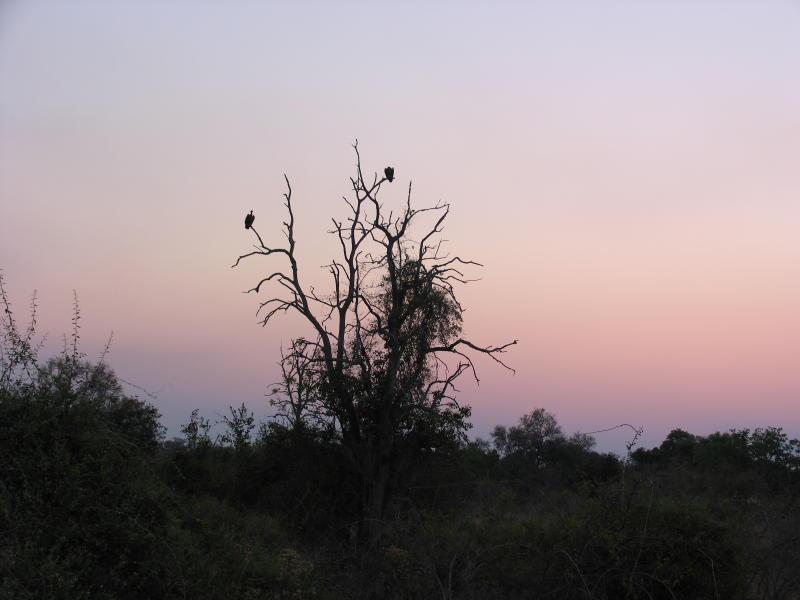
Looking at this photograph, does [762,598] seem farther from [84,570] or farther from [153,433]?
[153,433]

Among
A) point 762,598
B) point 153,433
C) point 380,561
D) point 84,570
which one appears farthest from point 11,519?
point 762,598

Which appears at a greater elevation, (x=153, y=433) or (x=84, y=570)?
(x=153, y=433)

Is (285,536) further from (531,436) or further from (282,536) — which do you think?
(531,436)

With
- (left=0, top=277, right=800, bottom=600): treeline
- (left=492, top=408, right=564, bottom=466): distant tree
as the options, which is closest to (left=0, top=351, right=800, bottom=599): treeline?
(left=0, top=277, right=800, bottom=600): treeline


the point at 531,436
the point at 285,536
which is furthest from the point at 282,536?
the point at 531,436

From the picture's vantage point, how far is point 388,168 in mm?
19641

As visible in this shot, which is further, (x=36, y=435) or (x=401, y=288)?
(x=401, y=288)

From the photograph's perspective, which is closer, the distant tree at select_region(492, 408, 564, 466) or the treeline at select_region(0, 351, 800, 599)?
the treeline at select_region(0, 351, 800, 599)

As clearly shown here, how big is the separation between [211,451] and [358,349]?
4.38 metres

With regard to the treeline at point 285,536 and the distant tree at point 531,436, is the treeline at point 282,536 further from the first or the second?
the distant tree at point 531,436

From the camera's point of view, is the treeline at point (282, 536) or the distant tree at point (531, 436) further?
the distant tree at point (531, 436)

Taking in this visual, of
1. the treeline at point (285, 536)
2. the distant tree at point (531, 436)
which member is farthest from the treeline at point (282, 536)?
the distant tree at point (531, 436)

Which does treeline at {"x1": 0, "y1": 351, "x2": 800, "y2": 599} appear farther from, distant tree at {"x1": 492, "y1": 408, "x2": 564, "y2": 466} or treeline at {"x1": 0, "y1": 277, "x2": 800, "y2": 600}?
distant tree at {"x1": 492, "y1": 408, "x2": 564, "y2": 466}

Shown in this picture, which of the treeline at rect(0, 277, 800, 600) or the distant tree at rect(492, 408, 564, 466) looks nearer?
the treeline at rect(0, 277, 800, 600)
